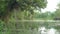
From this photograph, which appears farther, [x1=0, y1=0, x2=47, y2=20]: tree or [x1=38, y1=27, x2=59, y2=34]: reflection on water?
[x1=0, y1=0, x2=47, y2=20]: tree

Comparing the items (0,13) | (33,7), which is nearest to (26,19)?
(33,7)

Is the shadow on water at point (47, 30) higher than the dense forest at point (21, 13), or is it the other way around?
the dense forest at point (21, 13)

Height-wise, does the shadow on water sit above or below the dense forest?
below

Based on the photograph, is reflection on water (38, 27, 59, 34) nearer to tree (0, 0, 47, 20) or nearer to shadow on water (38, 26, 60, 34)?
shadow on water (38, 26, 60, 34)

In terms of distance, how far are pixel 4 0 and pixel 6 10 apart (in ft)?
1.27

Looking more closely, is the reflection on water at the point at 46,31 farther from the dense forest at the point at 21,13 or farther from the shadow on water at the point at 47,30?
the dense forest at the point at 21,13

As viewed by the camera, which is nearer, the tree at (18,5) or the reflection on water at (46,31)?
the reflection on water at (46,31)

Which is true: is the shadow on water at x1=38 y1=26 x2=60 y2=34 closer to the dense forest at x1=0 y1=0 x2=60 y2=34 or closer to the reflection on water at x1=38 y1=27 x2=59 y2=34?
the reflection on water at x1=38 y1=27 x2=59 y2=34

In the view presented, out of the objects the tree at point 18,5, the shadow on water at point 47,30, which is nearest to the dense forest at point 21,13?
the tree at point 18,5

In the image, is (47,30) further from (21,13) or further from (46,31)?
(21,13)

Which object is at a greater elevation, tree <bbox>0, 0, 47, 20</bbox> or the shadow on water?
tree <bbox>0, 0, 47, 20</bbox>

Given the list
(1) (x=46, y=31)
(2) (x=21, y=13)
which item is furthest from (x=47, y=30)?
(2) (x=21, y=13)

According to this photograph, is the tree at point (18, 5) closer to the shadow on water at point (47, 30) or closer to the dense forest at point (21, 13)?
the dense forest at point (21, 13)

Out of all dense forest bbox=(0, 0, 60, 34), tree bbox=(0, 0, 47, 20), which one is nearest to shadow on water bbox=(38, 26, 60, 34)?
dense forest bbox=(0, 0, 60, 34)
